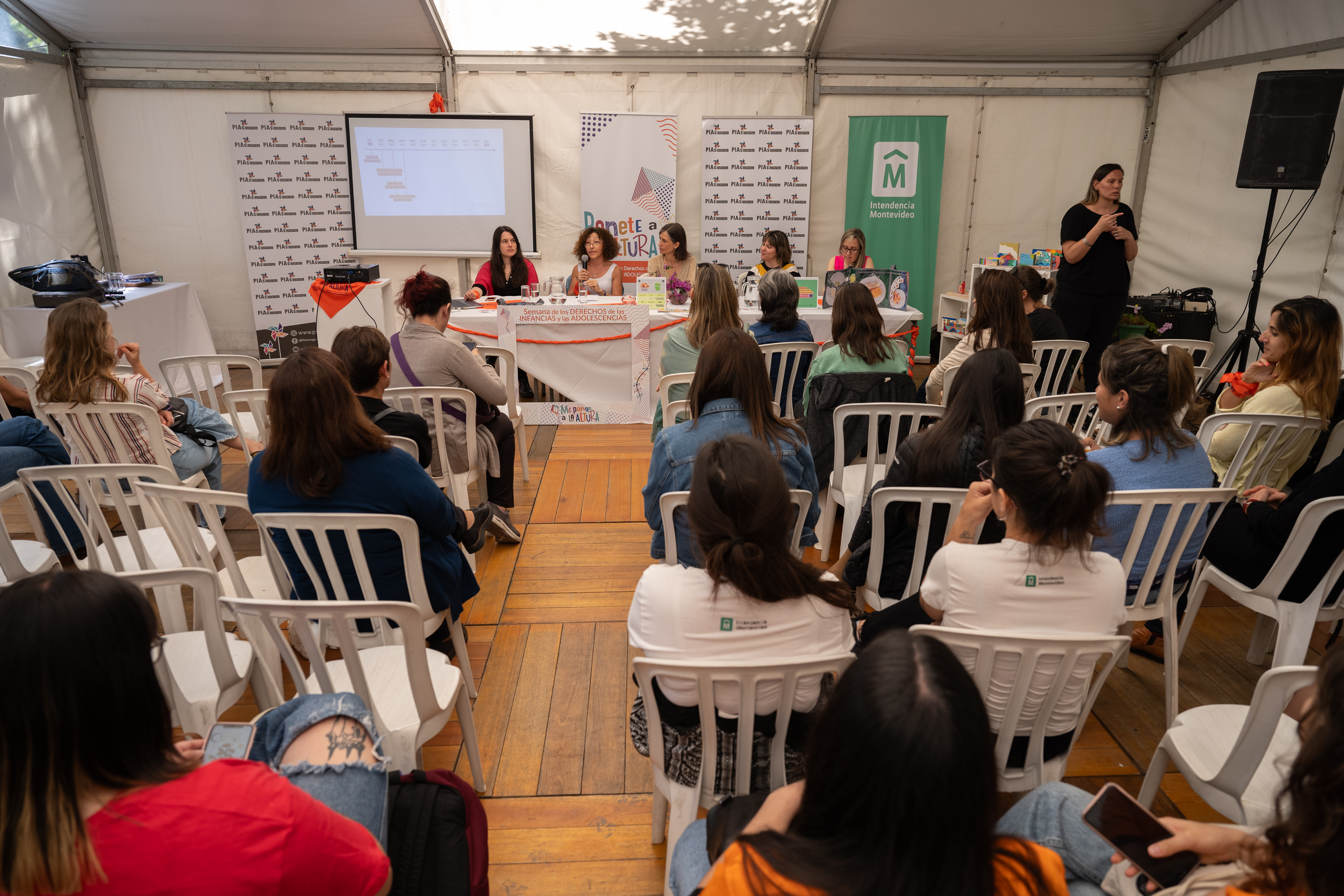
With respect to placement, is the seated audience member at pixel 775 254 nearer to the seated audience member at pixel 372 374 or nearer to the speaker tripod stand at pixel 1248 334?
the speaker tripod stand at pixel 1248 334

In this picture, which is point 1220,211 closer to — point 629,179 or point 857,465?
point 629,179

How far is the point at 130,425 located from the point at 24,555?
1.92ft

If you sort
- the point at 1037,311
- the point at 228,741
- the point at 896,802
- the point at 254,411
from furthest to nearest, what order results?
the point at 1037,311 → the point at 254,411 → the point at 228,741 → the point at 896,802

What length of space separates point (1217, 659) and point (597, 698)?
1971mm

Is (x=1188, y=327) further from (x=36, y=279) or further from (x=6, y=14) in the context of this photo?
(x=6, y=14)

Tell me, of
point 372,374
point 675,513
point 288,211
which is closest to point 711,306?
point 372,374

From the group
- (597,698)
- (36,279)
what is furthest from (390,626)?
(36,279)

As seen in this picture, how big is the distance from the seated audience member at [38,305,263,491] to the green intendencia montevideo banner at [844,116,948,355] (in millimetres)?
5383

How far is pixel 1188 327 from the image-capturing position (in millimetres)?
5621

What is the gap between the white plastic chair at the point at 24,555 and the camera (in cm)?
204

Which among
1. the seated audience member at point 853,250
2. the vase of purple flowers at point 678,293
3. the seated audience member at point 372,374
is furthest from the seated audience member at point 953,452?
the seated audience member at point 853,250

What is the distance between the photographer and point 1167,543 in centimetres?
194

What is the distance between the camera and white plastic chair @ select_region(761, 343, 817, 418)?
355 cm

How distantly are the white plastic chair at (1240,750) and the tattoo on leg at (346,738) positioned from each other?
1.35m
